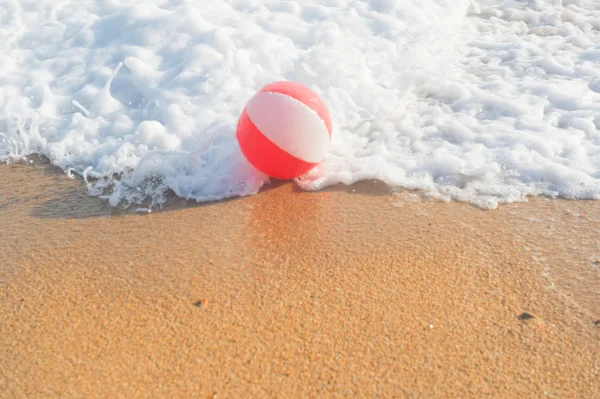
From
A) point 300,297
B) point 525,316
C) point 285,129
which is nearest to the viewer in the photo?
point 525,316

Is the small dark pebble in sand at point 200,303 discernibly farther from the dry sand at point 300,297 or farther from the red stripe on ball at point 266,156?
the red stripe on ball at point 266,156

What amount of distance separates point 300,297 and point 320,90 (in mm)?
2298

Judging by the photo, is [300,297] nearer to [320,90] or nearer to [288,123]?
[288,123]

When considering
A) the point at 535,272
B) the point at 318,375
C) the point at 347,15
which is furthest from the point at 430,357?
the point at 347,15

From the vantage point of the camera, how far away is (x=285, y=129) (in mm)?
3371

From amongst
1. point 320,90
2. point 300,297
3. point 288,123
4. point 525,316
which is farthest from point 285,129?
point 525,316

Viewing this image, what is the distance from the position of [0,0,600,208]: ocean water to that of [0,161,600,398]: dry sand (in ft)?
0.94

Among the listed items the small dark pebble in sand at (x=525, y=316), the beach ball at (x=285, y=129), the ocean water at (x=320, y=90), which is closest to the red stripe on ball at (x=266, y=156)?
the beach ball at (x=285, y=129)

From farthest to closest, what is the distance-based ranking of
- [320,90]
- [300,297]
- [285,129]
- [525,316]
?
[320,90] < [285,129] < [300,297] < [525,316]

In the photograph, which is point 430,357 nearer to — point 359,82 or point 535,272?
point 535,272

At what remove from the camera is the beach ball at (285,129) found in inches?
133

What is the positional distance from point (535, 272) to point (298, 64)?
2.73 metres

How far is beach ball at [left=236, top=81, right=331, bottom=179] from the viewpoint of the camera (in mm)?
3377

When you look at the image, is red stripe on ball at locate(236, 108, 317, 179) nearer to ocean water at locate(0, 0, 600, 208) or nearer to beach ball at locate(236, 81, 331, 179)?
beach ball at locate(236, 81, 331, 179)
